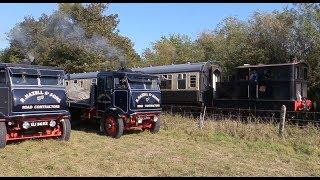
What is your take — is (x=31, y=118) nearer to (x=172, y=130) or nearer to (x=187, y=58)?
(x=172, y=130)

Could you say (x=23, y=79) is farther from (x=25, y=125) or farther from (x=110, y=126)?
(x=110, y=126)

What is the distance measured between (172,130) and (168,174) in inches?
251

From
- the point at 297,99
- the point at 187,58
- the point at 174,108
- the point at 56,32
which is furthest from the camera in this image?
the point at 187,58

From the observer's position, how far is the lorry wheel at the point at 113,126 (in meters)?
12.7

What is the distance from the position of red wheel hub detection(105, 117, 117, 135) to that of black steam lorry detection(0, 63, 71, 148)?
71.5 inches

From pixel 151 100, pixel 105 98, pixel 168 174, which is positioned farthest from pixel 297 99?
pixel 168 174

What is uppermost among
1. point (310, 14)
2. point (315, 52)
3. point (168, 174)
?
point (310, 14)

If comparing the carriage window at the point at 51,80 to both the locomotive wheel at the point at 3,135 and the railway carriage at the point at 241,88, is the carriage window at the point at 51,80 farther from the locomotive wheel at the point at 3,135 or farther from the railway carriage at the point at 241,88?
the railway carriage at the point at 241,88

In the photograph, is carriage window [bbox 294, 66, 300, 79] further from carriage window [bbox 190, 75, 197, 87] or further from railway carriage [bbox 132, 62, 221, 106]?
carriage window [bbox 190, 75, 197, 87]

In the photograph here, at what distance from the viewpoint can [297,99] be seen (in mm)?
15773

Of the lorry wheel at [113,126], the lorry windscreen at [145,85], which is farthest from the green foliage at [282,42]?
the lorry wheel at [113,126]

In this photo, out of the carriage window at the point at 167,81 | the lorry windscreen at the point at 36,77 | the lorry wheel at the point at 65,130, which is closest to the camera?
the lorry windscreen at the point at 36,77

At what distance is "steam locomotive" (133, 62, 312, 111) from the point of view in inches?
625

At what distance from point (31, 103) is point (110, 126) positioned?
328 centimetres
